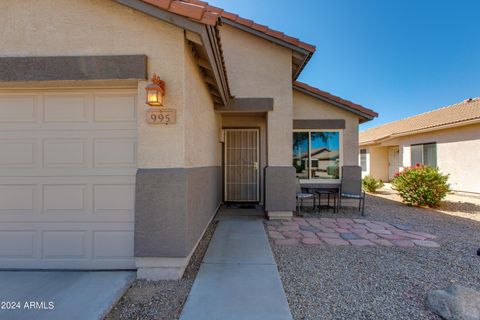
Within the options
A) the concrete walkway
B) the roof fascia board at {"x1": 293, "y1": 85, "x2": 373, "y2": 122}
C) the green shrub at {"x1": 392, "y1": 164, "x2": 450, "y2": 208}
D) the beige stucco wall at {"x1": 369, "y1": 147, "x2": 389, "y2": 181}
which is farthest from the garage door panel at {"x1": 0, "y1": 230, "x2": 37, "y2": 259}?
the beige stucco wall at {"x1": 369, "y1": 147, "x2": 389, "y2": 181}

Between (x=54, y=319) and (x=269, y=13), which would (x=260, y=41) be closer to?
(x=269, y=13)

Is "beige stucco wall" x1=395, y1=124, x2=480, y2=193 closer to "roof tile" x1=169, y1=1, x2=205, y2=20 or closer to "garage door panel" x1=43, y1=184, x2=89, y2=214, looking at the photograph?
"roof tile" x1=169, y1=1, x2=205, y2=20

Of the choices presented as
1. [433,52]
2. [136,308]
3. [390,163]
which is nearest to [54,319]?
[136,308]

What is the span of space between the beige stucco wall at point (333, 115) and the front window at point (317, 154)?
30 centimetres

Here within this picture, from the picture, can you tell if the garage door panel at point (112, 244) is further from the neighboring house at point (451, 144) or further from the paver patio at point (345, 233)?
the neighboring house at point (451, 144)

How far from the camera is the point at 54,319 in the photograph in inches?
89.0

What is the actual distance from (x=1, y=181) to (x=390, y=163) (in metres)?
21.5

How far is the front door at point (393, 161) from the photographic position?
55.6 ft

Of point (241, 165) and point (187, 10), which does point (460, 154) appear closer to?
point (241, 165)

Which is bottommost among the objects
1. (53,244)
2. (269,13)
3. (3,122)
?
(53,244)

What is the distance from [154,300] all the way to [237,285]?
1.08 meters

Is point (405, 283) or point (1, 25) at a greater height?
point (1, 25)

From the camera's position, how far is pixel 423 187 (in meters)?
8.65

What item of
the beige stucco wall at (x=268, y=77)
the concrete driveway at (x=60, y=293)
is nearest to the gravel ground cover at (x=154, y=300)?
the concrete driveway at (x=60, y=293)
